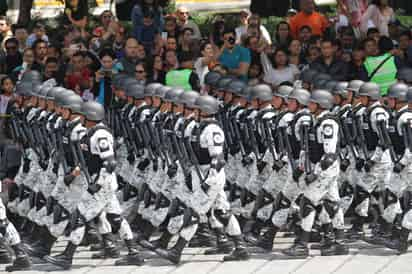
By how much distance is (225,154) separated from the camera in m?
24.0

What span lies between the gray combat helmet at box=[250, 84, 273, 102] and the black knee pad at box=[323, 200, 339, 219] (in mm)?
1633

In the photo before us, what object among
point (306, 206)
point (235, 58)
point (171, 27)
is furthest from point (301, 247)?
point (171, 27)

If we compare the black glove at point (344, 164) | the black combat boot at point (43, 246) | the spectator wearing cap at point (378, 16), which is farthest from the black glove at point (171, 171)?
the spectator wearing cap at point (378, 16)

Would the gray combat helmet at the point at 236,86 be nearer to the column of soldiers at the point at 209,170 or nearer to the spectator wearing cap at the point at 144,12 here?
the column of soldiers at the point at 209,170

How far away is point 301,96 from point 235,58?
404 cm

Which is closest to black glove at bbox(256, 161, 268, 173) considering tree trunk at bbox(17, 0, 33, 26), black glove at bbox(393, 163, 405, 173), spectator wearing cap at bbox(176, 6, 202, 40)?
black glove at bbox(393, 163, 405, 173)

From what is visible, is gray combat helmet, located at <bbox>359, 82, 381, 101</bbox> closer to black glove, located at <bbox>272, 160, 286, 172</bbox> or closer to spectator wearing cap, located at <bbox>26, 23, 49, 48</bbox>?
black glove, located at <bbox>272, 160, 286, 172</bbox>

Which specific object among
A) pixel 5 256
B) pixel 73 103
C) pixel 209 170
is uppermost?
pixel 73 103

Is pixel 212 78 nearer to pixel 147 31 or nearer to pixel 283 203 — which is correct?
pixel 283 203

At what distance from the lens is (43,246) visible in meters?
22.9

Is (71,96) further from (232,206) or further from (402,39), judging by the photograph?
(402,39)

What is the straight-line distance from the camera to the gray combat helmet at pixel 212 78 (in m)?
24.7

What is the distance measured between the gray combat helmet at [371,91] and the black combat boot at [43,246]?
170 inches

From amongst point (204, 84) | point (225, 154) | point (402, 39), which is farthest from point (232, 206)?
point (402, 39)
